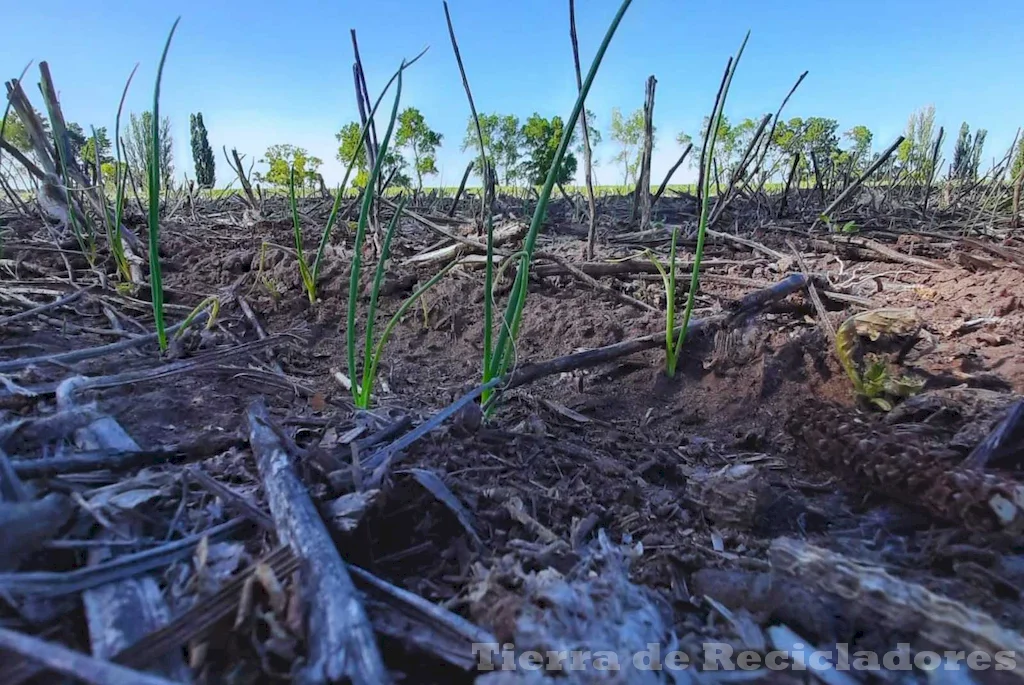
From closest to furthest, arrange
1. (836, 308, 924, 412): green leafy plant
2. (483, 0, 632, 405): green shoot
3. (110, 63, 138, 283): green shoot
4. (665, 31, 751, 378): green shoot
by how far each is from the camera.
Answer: (483, 0, 632, 405): green shoot, (836, 308, 924, 412): green leafy plant, (665, 31, 751, 378): green shoot, (110, 63, 138, 283): green shoot

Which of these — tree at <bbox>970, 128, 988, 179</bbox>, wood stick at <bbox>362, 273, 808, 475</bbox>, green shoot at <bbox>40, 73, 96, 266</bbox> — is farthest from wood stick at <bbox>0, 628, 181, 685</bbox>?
tree at <bbox>970, 128, 988, 179</bbox>

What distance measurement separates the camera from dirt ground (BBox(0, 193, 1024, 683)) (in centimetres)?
57

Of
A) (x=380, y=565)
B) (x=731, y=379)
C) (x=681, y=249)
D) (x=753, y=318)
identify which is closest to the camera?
(x=380, y=565)

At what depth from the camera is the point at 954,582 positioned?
607 mm

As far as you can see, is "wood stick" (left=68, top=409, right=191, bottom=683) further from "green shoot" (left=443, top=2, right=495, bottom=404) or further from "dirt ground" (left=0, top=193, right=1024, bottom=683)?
"green shoot" (left=443, top=2, right=495, bottom=404)

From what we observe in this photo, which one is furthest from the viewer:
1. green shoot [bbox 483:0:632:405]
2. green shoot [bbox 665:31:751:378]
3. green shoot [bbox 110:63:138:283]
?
green shoot [bbox 110:63:138:283]

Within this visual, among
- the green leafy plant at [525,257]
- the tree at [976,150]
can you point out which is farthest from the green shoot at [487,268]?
the tree at [976,150]

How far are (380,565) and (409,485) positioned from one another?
0.12 metres

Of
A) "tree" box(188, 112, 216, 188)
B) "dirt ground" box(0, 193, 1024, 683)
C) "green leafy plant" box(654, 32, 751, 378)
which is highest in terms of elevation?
"tree" box(188, 112, 216, 188)

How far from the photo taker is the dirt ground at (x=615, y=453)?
569 millimetres

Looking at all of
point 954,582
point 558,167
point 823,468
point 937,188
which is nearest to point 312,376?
point 558,167

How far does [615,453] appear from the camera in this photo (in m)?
1.01

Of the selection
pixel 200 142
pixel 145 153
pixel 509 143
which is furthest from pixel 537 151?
pixel 200 142

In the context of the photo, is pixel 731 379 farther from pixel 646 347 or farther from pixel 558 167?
pixel 558 167
